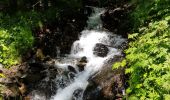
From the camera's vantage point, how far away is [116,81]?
10.1 meters

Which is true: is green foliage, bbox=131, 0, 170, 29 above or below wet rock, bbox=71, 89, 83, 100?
above

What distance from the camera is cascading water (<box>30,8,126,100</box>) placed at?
11.7 metres

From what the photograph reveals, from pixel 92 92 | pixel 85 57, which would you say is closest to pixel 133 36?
pixel 92 92

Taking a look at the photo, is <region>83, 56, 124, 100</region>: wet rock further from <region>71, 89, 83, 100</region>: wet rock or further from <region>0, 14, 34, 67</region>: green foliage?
<region>0, 14, 34, 67</region>: green foliage

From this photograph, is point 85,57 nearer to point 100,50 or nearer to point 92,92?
point 100,50

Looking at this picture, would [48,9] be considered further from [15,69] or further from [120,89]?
[120,89]

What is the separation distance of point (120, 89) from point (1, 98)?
11.7 feet

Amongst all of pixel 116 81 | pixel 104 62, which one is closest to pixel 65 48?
pixel 104 62

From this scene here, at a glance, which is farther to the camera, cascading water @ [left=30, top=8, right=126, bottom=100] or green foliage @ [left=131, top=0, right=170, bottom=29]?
cascading water @ [left=30, top=8, right=126, bottom=100]

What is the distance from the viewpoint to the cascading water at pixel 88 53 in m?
11.7

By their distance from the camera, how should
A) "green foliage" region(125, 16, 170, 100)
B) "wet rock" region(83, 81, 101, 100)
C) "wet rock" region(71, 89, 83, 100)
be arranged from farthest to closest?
"wet rock" region(71, 89, 83, 100) < "wet rock" region(83, 81, 101, 100) < "green foliage" region(125, 16, 170, 100)

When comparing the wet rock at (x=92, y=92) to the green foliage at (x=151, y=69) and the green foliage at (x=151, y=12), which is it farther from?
the green foliage at (x=151, y=12)

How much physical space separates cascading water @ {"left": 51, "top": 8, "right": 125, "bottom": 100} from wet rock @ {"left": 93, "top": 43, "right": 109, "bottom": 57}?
0.14 m

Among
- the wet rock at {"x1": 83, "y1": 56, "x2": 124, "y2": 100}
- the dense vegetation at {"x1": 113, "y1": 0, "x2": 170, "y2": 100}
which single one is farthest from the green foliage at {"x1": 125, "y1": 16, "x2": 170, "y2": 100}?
the wet rock at {"x1": 83, "y1": 56, "x2": 124, "y2": 100}
